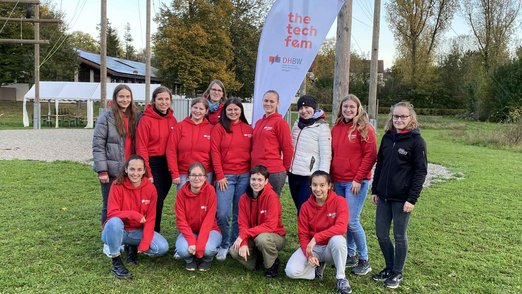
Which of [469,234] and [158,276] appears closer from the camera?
[158,276]

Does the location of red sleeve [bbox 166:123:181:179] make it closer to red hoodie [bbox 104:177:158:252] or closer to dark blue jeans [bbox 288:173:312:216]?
red hoodie [bbox 104:177:158:252]

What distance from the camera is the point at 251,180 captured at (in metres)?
4.16

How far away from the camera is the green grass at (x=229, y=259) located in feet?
12.9

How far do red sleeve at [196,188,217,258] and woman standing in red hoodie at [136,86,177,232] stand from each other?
65cm

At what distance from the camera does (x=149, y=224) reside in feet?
13.8

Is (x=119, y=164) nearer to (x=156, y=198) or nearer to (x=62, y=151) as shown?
(x=156, y=198)

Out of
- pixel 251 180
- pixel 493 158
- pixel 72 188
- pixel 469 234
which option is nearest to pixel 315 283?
pixel 251 180

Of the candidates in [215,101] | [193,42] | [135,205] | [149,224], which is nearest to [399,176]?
[215,101]

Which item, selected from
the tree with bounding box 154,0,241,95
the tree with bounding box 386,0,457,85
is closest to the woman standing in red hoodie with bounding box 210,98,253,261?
the tree with bounding box 154,0,241,95

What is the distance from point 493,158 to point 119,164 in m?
12.9

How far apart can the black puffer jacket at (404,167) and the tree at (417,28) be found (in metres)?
38.4

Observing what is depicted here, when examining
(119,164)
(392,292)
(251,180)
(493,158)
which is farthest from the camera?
(493,158)

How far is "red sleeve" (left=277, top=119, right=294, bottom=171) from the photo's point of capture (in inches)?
171

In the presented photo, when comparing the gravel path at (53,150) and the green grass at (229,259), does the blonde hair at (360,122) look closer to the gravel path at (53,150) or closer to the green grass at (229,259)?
the green grass at (229,259)
